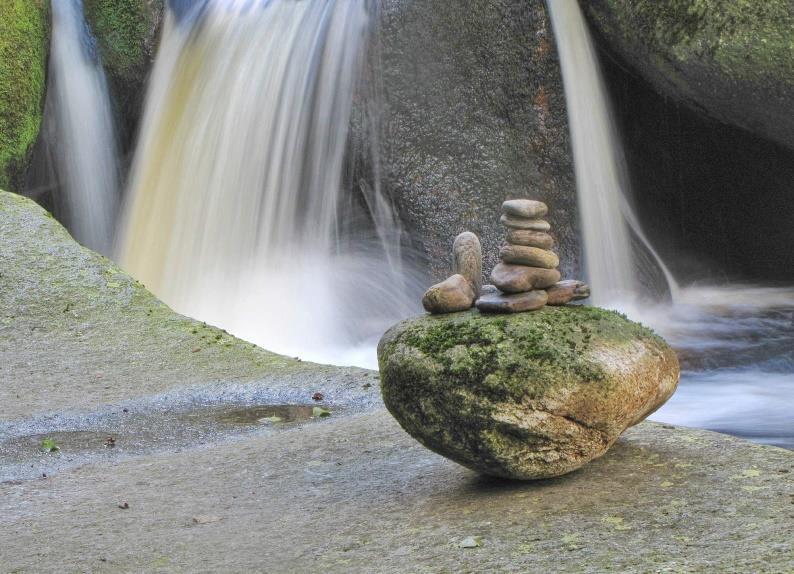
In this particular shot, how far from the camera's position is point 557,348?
4395 millimetres

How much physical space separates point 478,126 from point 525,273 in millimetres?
6449

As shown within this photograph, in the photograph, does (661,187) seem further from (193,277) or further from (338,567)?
(338,567)

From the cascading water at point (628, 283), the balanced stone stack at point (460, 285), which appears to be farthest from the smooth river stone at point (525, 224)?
the cascading water at point (628, 283)

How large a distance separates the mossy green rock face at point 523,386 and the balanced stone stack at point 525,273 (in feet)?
0.24

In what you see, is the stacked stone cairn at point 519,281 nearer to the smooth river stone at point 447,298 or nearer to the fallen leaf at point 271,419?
the smooth river stone at point 447,298

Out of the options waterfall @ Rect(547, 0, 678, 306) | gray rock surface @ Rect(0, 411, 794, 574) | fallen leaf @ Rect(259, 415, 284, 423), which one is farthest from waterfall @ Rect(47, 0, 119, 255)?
gray rock surface @ Rect(0, 411, 794, 574)

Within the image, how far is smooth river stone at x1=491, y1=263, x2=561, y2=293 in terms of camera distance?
464cm

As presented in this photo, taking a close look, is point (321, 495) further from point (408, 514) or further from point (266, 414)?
point (266, 414)

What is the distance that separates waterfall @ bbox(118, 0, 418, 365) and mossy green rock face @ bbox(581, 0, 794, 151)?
2.65 metres

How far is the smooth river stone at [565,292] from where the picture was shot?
4762 mm

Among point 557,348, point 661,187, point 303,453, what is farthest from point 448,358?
point 661,187

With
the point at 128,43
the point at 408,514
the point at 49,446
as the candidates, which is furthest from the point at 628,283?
the point at 408,514

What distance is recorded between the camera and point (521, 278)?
4637 millimetres

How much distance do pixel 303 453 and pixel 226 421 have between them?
3.92ft
